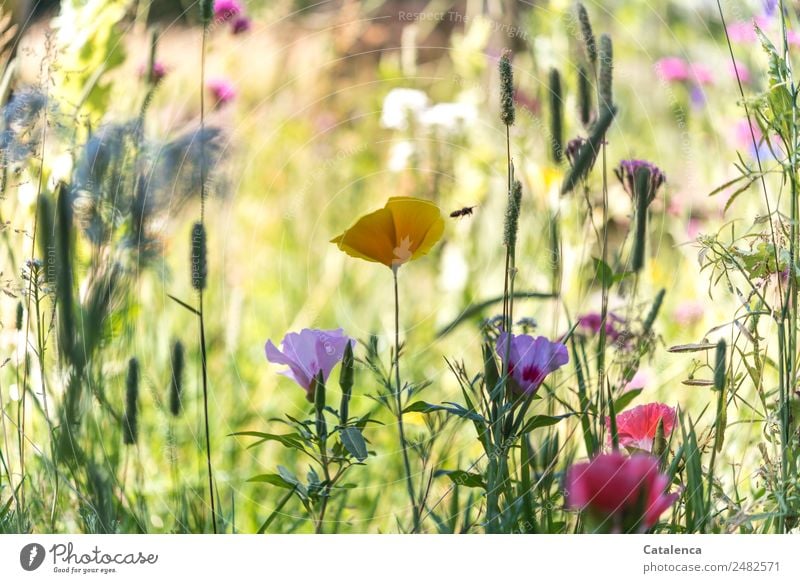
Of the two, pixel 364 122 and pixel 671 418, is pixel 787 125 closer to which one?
pixel 671 418

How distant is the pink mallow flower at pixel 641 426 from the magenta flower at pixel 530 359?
74 mm

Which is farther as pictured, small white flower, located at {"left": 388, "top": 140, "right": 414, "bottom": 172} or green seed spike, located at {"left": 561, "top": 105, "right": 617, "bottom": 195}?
small white flower, located at {"left": 388, "top": 140, "right": 414, "bottom": 172}

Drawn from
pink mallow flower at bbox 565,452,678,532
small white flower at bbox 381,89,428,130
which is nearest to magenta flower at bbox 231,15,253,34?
small white flower at bbox 381,89,428,130

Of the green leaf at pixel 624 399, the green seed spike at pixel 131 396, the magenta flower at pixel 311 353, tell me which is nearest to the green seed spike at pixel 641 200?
the green leaf at pixel 624 399

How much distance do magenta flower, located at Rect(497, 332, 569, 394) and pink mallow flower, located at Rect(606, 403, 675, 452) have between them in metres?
0.07

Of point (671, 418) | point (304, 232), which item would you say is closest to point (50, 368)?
point (671, 418)

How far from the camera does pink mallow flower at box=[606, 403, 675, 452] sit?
657mm

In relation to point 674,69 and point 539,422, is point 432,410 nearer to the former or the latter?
point 539,422

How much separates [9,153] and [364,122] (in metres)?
0.68

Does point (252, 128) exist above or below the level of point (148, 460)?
above

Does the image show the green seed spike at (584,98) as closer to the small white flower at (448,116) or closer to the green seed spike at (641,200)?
the green seed spike at (641,200)

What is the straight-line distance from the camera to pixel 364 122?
A: 134 centimetres

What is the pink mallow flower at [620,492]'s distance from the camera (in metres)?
0.59

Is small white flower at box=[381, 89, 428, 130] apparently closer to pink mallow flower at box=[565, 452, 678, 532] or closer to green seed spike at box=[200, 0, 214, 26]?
green seed spike at box=[200, 0, 214, 26]
